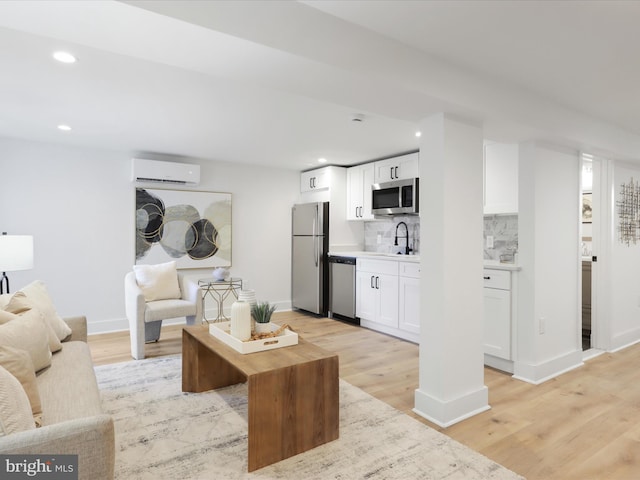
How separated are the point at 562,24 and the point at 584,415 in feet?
7.87

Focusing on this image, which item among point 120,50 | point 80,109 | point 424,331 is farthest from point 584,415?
point 80,109

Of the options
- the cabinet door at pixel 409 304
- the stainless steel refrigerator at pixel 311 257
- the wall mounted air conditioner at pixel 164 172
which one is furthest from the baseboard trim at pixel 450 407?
the wall mounted air conditioner at pixel 164 172

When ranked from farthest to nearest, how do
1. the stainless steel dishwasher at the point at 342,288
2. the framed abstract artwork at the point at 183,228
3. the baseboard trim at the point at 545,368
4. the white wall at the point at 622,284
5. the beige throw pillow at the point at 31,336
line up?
the stainless steel dishwasher at the point at 342,288 < the framed abstract artwork at the point at 183,228 < the white wall at the point at 622,284 < the baseboard trim at the point at 545,368 < the beige throw pillow at the point at 31,336

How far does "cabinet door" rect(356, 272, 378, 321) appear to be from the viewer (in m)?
4.69

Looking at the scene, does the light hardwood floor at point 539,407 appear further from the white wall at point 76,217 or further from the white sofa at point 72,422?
the white sofa at point 72,422

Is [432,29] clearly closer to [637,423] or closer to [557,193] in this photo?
[557,193]

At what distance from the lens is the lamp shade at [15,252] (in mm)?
2787

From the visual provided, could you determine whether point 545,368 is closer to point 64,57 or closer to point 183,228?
point 64,57

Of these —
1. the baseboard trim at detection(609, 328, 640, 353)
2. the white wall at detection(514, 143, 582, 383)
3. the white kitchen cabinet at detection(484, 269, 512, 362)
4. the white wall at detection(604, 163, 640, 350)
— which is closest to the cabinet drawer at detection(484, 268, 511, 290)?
the white kitchen cabinet at detection(484, 269, 512, 362)

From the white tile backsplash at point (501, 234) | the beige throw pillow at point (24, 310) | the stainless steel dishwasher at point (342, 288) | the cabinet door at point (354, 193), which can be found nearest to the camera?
the beige throw pillow at point (24, 310)

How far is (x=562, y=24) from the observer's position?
189cm

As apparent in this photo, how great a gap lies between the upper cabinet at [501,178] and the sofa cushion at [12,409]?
3.70 metres

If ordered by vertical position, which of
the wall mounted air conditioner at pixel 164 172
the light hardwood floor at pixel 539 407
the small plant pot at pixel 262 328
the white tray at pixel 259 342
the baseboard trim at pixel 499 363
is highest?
the wall mounted air conditioner at pixel 164 172

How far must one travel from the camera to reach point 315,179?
5777 millimetres
